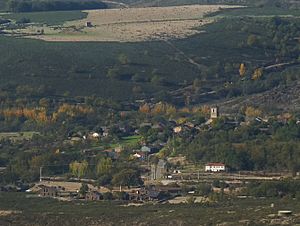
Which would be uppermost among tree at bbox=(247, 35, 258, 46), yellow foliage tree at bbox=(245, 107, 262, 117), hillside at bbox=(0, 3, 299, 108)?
tree at bbox=(247, 35, 258, 46)

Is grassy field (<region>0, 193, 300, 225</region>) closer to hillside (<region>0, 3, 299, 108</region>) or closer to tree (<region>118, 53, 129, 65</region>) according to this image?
hillside (<region>0, 3, 299, 108</region>)

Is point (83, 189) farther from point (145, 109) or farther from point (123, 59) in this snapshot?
point (123, 59)

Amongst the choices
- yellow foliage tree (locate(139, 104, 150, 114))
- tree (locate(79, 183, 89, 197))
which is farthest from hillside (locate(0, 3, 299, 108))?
tree (locate(79, 183, 89, 197))

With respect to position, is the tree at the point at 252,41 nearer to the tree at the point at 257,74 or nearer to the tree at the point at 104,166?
the tree at the point at 257,74

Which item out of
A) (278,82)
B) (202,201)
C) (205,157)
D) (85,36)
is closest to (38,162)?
(205,157)

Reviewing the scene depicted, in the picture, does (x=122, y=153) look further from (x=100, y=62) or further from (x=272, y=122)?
(x=100, y=62)

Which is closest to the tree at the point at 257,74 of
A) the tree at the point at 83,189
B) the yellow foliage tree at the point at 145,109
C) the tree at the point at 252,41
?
the tree at the point at 252,41
